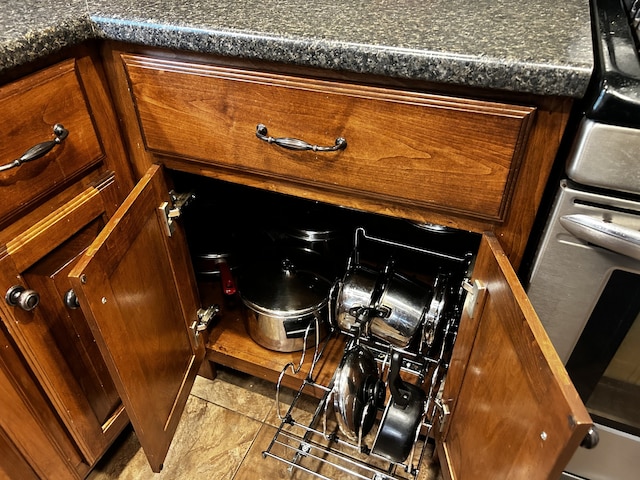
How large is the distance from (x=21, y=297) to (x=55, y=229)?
11 cm

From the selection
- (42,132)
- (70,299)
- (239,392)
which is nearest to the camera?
(42,132)

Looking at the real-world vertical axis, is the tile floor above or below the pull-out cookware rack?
below

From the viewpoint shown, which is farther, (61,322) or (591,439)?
(61,322)

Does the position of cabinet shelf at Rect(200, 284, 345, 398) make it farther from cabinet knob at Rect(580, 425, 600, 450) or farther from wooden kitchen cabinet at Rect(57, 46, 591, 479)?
cabinet knob at Rect(580, 425, 600, 450)

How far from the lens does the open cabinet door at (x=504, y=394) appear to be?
0.49 m

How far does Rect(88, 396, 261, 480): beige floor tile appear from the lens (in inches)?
43.0

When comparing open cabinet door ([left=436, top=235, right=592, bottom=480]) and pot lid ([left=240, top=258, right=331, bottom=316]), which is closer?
open cabinet door ([left=436, top=235, right=592, bottom=480])

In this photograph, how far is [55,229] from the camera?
30.6 inches

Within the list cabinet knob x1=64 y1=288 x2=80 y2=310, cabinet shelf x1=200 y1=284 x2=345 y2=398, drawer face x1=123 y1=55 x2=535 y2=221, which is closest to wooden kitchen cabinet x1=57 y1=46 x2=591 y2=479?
drawer face x1=123 y1=55 x2=535 y2=221

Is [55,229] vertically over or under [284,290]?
over

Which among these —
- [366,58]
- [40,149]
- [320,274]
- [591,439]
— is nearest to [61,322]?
[40,149]

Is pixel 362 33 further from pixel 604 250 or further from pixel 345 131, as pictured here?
pixel 604 250

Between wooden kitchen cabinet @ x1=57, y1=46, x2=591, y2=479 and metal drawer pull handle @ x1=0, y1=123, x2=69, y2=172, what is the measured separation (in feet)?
0.41

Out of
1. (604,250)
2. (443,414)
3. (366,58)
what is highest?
(366,58)
